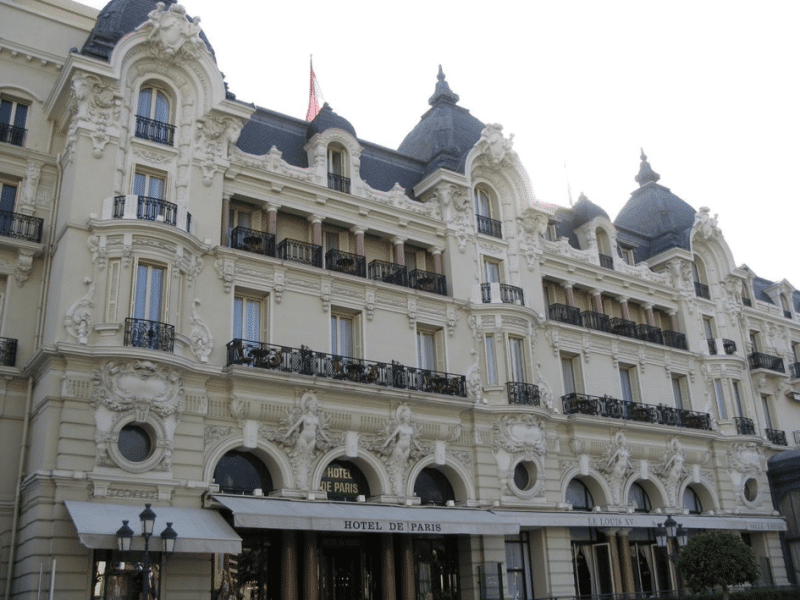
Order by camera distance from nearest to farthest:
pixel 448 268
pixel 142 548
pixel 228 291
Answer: pixel 142 548 → pixel 228 291 → pixel 448 268

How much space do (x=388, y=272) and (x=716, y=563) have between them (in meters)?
13.4

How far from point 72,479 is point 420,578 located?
1077cm

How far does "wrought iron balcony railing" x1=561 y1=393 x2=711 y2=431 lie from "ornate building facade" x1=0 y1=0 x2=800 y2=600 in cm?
10

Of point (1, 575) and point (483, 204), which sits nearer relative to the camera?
point (1, 575)

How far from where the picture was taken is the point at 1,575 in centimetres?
1991

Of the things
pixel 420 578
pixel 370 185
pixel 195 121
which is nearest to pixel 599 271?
pixel 370 185

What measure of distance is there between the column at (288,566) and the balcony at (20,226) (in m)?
10.4

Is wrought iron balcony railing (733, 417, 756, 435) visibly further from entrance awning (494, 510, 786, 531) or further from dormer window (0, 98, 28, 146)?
dormer window (0, 98, 28, 146)

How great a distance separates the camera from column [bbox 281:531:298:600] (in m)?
21.9

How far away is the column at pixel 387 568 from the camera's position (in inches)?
914

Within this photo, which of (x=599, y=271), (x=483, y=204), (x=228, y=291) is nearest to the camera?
(x=228, y=291)

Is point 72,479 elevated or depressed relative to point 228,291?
depressed

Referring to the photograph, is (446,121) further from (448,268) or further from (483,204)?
(448,268)

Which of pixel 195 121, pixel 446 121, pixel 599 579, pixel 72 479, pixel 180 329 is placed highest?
pixel 446 121
